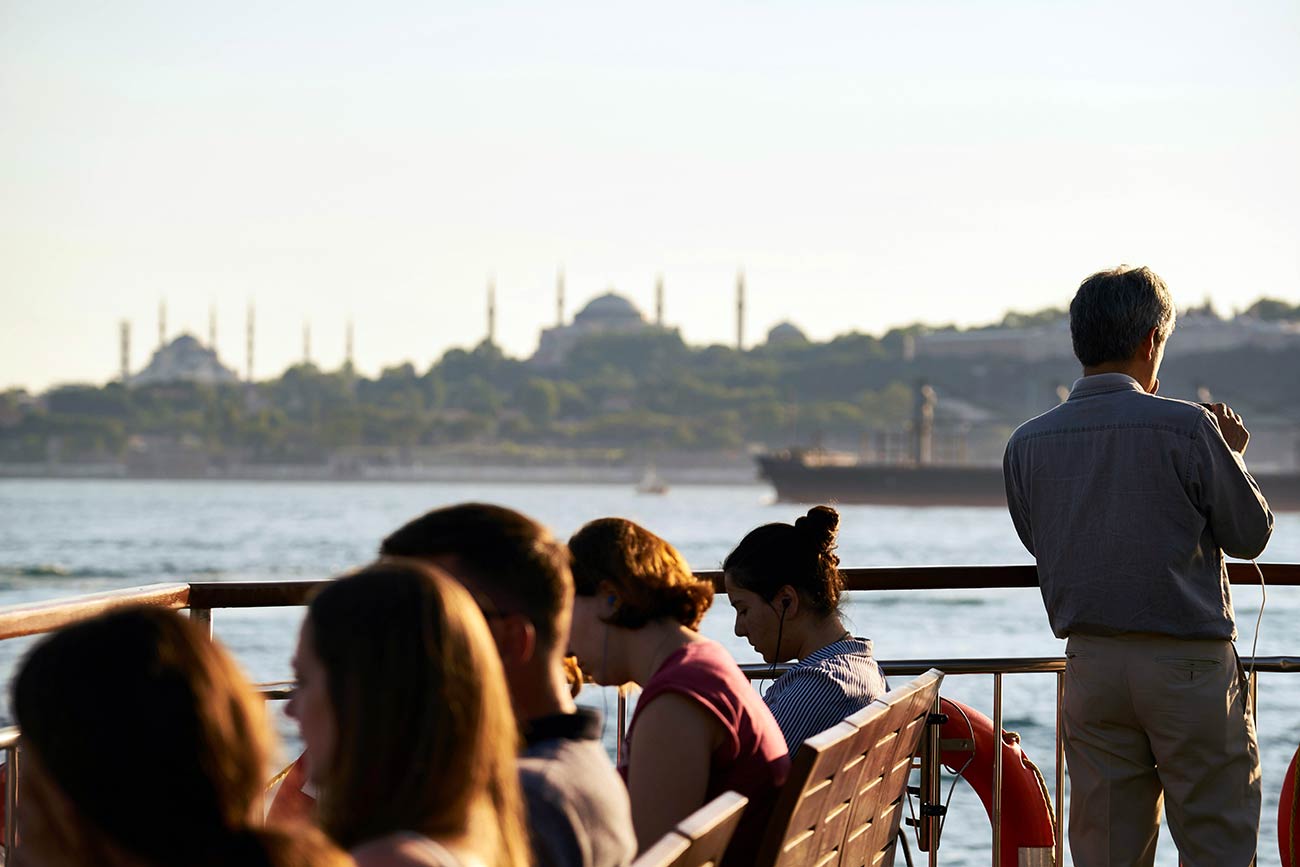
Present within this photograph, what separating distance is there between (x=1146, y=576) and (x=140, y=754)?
6.71 ft

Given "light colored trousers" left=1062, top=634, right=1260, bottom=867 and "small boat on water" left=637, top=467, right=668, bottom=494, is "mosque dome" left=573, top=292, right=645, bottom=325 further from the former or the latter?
"light colored trousers" left=1062, top=634, right=1260, bottom=867

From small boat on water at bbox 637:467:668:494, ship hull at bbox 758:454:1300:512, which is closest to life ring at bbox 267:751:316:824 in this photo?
ship hull at bbox 758:454:1300:512

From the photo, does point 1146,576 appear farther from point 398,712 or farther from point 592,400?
point 592,400

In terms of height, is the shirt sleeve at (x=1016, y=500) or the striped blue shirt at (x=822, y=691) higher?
the shirt sleeve at (x=1016, y=500)

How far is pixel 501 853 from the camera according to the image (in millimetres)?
1375

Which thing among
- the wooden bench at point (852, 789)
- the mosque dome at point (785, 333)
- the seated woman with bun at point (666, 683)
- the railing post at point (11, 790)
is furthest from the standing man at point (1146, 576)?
the mosque dome at point (785, 333)

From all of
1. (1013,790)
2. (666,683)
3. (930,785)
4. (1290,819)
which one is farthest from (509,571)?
(1290,819)

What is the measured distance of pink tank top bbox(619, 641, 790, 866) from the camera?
6.73 feet

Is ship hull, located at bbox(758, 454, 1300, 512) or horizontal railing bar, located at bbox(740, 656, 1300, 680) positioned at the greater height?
horizontal railing bar, located at bbox(740, 656, 1300, 680)

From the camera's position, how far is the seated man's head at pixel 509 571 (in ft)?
5.43

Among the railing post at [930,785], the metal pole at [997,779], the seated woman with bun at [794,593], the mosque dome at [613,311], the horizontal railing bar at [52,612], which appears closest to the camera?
the horizontal railing bar at [52,612]

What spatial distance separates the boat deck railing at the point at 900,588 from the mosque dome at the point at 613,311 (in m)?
159

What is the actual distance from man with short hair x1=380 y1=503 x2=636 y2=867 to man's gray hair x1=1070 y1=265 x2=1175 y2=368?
144cm

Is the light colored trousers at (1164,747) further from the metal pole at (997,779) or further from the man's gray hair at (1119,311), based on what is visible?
the man's gray hair at (1119,311)
